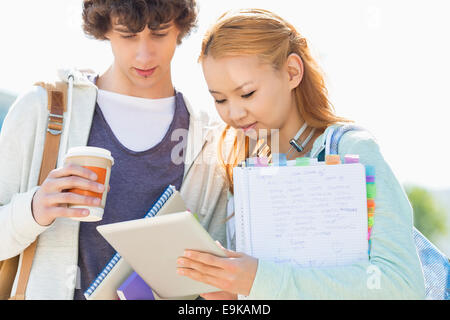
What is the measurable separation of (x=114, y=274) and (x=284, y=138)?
1.03 metres

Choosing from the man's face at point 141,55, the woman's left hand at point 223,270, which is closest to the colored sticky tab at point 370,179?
the woman's left hand at point 223,270

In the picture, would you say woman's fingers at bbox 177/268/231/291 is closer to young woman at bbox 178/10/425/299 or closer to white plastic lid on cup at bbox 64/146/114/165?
young woman at bbox 178/10/425/299

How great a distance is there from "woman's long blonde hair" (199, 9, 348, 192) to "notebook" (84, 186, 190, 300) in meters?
0.73

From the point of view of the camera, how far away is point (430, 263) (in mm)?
2109

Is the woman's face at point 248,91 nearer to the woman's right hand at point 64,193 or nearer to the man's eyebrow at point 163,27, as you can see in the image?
the man's eyebrow at point 163,27

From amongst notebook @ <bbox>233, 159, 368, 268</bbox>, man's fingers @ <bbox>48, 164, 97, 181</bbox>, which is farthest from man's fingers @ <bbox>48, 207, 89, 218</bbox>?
notebook @ <bbox>233, 159, 368, 268</bbox>

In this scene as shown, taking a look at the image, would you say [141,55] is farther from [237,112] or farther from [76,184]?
[76,184]

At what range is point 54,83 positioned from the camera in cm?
252

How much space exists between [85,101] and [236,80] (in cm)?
81

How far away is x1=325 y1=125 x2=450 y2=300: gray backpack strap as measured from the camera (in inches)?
80.6

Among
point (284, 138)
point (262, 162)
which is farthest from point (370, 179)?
point (284, 138)

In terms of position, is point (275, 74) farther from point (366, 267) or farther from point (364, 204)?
point (366, 267)

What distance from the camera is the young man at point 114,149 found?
2186mm

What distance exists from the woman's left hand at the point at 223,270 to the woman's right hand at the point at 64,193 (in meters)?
0.47
